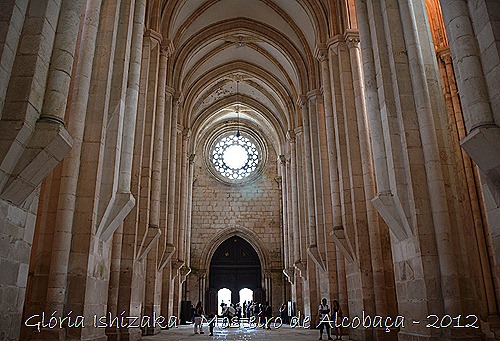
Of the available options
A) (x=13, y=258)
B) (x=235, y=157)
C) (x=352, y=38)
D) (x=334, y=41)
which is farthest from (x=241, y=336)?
(x=235, y=157)

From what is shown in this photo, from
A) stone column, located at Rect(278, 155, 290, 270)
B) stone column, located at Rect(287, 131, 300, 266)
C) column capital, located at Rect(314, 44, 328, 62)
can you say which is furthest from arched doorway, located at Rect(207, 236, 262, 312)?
column capital, located at Rect(314, 44, 328, 62)

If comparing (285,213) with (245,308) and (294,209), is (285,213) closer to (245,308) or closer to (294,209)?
(294,209)

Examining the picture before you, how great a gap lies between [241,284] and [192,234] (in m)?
4.58

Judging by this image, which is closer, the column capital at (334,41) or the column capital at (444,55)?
the column capital at (444,55)

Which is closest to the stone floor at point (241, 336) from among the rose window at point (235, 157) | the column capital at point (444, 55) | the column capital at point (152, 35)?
the column capital at point (444, 55)

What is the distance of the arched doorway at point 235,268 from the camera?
2758 cm

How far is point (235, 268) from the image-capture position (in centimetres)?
2794

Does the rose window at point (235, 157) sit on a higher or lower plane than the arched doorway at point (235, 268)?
higher

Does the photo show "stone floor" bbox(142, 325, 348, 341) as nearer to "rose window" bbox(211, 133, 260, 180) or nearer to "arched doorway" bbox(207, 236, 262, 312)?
"arched doorway" bbox(207, 236, 262, 312)

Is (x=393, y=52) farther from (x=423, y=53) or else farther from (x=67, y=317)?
(x=67, y=317)

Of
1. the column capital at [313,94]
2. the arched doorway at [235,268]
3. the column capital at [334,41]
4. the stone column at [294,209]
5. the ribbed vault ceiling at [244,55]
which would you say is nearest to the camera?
the column capital at [334,41]

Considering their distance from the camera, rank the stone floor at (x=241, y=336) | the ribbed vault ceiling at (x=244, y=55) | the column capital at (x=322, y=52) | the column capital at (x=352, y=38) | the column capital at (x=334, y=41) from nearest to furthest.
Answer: the stone floor at (x=241, y=336)
the column capital at (x=352, y=38)
the column capital at (x=334, y=41)
the column capital at (x=322, y=52)
the ribbed vault ceiling at (x=244, y=55)

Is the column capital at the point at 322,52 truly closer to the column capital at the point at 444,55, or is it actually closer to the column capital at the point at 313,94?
the column capital at the point at 313,94

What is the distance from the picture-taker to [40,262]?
7066 mm
